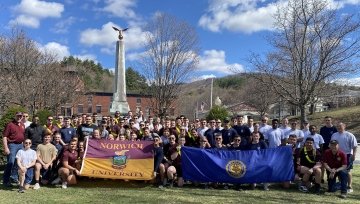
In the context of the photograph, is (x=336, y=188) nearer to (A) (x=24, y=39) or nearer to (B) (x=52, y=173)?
(B) (x=52, y=173)

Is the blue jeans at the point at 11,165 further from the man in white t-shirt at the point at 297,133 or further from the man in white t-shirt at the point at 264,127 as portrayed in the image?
the man in white t-shirt at the point at 297,133

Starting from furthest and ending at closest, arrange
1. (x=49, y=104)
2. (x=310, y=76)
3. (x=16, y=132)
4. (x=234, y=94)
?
(x=234, y=94)
(x=49, y=104)
(x=310, y=76)
(x=16, y=132)

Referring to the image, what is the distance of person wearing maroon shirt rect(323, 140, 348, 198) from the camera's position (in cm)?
1032

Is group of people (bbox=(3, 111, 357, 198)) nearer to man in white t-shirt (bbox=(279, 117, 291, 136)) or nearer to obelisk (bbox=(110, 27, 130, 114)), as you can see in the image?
man in white t-shirt (bbox=(279, 117, 291, 136))

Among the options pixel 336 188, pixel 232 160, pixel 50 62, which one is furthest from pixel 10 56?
pixel 336 188

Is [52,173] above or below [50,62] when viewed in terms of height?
below

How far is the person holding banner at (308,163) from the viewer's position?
427 inches

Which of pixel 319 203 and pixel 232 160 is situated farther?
pixel 232 160

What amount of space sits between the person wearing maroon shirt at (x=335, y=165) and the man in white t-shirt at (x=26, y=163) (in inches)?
297

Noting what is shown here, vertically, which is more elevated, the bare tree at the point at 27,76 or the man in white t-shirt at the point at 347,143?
the bare tree at the point at 27,76

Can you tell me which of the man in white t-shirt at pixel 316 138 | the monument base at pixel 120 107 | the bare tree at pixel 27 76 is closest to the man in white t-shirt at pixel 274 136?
the man in white t-shirt at pixel 316 138

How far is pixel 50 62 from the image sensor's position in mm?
36594

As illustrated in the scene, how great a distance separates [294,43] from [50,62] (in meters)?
23.4

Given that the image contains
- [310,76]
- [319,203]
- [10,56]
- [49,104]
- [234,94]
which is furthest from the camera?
[234,94]
